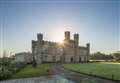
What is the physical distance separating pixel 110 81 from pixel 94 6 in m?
5.72

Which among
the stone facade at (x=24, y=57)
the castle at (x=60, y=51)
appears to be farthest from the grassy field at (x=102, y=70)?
the stone facade at (x=24, y=57)

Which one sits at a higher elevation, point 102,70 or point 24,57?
point 102,70

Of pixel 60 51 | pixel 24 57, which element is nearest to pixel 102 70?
pixel 60 51

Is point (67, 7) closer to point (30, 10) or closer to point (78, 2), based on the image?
point (78, 2)

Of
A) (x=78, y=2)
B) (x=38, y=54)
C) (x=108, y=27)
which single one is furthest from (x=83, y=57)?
(x=78, y=2)

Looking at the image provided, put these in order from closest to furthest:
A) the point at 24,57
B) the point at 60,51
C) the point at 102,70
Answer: the point at 102,70 → the point at 24,57 → the point at 60,51

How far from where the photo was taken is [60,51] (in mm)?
43281

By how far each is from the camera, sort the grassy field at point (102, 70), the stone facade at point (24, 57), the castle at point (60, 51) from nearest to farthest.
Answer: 1. the grassy field at point (102, 70)
2. the castle at point (60, 51)
3. the stone facade at point (24, 57)

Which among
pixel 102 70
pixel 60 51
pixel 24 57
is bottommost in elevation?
pixel 24 57

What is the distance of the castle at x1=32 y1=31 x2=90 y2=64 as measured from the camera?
4028cm

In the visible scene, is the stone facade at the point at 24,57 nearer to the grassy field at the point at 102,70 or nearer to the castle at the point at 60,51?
the castle at the point at 60,51

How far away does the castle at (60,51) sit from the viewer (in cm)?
4028

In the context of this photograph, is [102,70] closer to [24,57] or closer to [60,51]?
[60,51]

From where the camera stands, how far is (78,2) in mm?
9961
